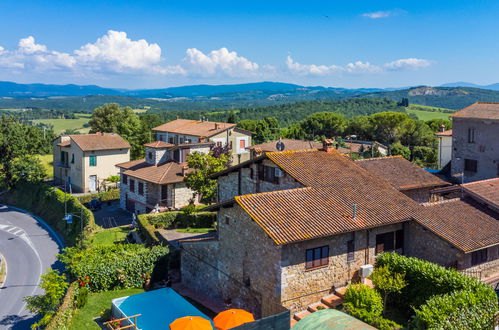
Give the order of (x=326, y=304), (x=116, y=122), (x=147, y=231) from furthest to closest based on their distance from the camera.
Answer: (x=116, y=122) < (x=147, y=231) < (x=326, y=304)

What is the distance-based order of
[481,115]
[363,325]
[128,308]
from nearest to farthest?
1. [363,325]
2. [128,308]
3. [481,115]

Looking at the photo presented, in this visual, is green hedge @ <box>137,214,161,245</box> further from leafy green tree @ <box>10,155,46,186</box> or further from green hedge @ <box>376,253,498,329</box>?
leafy green tree @ <box>10,155,46,186</box>

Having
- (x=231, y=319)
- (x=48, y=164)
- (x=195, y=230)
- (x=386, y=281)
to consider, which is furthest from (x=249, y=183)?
(x=48, y=164)

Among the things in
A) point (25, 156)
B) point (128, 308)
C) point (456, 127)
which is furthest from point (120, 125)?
point (128, 308)

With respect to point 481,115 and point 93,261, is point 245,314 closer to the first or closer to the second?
point 93,261

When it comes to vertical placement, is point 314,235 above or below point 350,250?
above

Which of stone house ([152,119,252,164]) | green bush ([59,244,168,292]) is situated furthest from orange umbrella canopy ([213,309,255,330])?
stone house ([152,119,252,164])

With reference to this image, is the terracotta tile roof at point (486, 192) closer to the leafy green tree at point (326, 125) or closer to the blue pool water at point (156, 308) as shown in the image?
the blue pool water at point (156, 308)

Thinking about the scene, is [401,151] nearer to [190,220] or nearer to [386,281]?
[190,220]
